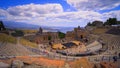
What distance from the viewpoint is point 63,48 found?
4.29 meters

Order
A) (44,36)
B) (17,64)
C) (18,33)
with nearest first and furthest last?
(17,64)
(18,33)
(44,36)

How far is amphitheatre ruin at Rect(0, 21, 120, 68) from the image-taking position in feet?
13.6

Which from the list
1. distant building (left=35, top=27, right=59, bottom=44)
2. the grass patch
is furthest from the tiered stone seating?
the grass patch

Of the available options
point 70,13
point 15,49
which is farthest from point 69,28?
point 15,49

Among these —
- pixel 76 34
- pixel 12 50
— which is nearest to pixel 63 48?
pixel 76 34

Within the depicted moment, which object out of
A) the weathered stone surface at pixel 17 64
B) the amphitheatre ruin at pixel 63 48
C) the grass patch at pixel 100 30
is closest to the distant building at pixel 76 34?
the amphitheatre ruin at pixel 63 48

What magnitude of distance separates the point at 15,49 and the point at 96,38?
1.57 meters

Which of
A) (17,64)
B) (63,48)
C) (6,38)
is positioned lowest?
(17,64)

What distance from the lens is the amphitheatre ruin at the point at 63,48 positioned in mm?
4145

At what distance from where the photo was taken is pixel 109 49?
4367 millimetres

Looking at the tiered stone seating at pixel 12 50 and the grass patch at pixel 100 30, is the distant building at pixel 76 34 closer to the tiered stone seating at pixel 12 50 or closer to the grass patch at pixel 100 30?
the grass patch at pixel 100 30

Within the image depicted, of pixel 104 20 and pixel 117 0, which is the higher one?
pixel 117 0

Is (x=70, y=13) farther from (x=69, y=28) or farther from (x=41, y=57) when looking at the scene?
(x=41, y=57)

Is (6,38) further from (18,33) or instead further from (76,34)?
(76,34)
